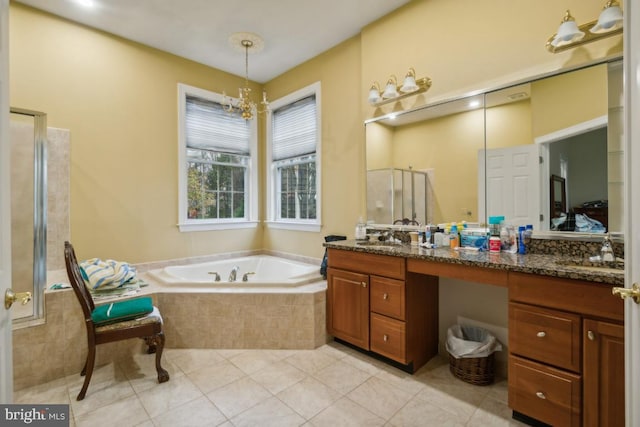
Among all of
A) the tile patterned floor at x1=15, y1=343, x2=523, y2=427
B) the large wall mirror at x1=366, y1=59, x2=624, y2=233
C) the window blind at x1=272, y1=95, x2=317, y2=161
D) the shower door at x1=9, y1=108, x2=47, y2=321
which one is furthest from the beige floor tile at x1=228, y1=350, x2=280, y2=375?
the window blind at x1=272, y1=95, x2=317, y2=161

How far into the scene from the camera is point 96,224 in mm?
2973

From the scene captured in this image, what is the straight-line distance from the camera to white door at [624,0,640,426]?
881 millimetres

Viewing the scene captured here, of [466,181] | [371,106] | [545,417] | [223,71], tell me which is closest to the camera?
[545,417]

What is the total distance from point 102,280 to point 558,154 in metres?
3.35

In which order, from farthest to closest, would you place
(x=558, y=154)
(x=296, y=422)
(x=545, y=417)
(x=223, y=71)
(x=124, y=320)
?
(x=223, y=71) → (x=124, y=320) → (x=558, y=154) → (x=296, y=422) → (x=545, y=417)

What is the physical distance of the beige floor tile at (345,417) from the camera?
1703mm

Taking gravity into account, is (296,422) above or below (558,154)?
below

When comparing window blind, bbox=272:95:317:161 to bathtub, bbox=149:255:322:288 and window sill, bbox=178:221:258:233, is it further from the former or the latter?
bathtub, bbox=149:255:322:288

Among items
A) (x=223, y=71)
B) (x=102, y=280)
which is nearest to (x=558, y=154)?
(x=102, y=280)

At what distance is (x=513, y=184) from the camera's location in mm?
2119

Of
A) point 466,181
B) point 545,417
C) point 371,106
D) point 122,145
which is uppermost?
point 371,106

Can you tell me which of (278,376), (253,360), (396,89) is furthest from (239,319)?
(396,89)

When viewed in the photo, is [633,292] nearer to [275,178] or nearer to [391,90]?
[391,90]

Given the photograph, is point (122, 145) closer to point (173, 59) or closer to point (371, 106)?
point (173, 59)
